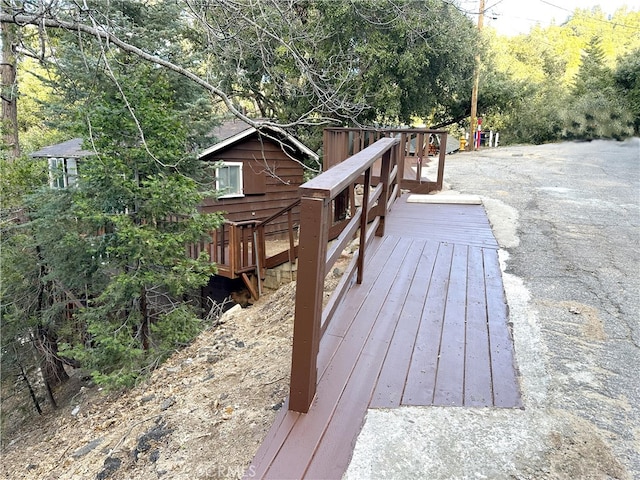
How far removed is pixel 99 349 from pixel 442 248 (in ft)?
13.1

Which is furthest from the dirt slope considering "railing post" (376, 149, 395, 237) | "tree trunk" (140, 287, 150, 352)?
"tree trunk" (140, 287, 150, 352)

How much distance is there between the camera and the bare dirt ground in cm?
179

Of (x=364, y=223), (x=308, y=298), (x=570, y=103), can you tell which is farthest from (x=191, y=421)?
(x=570, y=103)

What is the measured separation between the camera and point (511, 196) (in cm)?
663

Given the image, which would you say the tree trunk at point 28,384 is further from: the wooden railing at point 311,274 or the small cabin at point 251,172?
the wooden railing at point 311,274

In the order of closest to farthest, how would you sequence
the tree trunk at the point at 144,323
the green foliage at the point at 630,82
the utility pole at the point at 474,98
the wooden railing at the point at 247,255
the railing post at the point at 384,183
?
the railing post at the point at 384,183, the tree trunk at the point at 144,323, the wooden railing at the point at 247,255, the utility pole at the point at 474,98, the green foliage at the point at 630,82

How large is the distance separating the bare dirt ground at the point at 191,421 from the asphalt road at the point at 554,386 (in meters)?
0.60

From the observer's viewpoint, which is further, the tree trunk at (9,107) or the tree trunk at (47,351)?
the tree trunk at (9,107)

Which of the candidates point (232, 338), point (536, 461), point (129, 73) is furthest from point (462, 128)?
point (536, 461)

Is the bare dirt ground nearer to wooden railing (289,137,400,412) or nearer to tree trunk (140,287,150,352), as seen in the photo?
wooden railing (289,137,400,412)

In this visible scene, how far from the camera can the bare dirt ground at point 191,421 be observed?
179 centimetres

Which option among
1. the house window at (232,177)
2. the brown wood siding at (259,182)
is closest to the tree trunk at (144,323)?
the brown wood siding at (259,182)

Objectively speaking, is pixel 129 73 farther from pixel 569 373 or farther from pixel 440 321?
pixel 569 373

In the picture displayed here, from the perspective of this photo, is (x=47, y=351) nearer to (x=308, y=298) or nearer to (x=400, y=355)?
(x=400, y=355)
